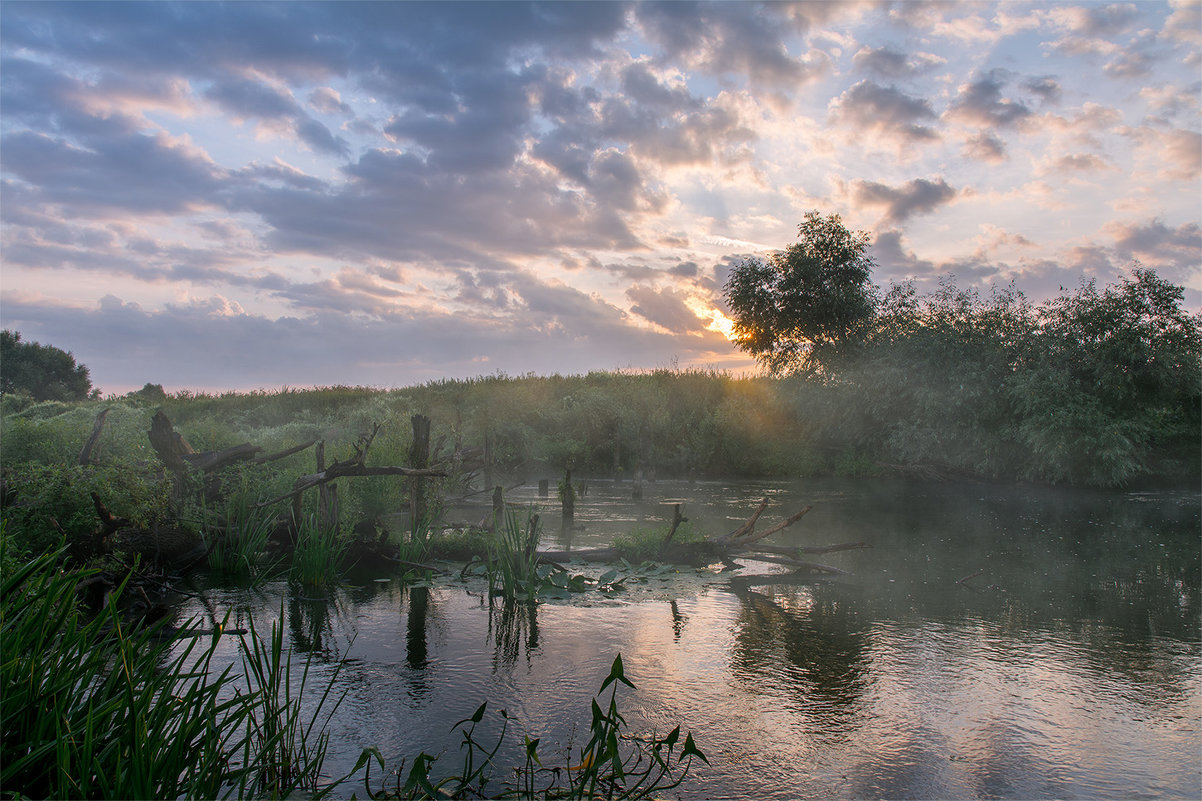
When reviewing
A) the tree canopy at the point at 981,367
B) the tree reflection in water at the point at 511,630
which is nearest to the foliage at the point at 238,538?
the tree reflection in water at the point at 511,630

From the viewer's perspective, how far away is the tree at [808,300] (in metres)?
33.2

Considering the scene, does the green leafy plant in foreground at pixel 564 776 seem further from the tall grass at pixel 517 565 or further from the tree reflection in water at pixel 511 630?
the tall grass at pixel 517 565

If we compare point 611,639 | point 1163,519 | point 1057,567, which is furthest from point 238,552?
point 1163,519

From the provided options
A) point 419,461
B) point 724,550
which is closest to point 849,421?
point 724,550

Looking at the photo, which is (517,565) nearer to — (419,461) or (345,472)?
(345,472)

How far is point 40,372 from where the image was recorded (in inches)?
1986

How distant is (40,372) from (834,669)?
2314 inches

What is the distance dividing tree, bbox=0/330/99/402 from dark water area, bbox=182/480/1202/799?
5016cm

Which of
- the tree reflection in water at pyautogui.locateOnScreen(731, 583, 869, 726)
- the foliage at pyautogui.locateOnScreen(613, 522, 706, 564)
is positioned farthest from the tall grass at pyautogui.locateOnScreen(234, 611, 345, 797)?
the foliage at pyautogui.locateOnScreen(613, 522, 706, 564)

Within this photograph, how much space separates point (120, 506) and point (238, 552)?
1787mm

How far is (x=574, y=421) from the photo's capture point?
34406mm

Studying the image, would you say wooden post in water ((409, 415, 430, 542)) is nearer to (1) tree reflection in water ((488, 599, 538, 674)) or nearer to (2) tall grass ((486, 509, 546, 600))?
(2) tall grass ((486, 509, 546, 600))

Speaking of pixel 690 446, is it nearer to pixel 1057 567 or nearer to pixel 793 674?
pixel 1057 567

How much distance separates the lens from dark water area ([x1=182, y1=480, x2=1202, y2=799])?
5605mm
